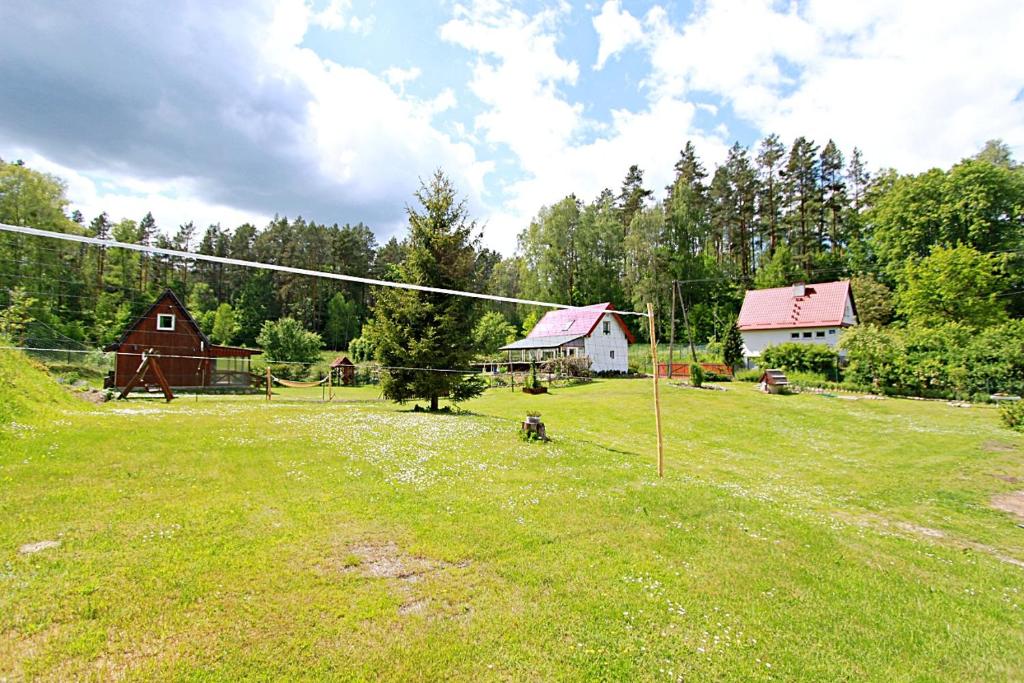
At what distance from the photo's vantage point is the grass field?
4055 millimetres

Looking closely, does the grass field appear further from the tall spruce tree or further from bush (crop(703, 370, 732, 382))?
bush (crop(703, 370, 732, 382))

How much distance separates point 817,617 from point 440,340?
51.3ft

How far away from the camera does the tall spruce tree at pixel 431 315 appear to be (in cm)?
1875

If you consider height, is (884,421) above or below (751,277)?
below

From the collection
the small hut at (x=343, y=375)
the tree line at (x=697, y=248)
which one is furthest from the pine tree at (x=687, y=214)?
the small hut at (x=343, y=375)

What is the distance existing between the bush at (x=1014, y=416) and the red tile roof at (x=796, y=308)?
24.6m

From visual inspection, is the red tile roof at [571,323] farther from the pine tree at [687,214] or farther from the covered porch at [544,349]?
the pine tree at [687,214]

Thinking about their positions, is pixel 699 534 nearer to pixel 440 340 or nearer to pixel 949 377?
pixel 440 340

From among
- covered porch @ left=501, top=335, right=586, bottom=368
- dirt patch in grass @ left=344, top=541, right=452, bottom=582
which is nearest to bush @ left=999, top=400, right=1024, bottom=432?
A: dirt patch in grass @ left=344, top=541, right=452, bottom=582

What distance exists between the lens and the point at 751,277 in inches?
2437

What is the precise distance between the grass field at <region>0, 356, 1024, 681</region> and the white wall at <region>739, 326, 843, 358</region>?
32.6 metres

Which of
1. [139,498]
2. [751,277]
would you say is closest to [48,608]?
[139,498]

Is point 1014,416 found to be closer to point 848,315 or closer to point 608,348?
point 848,315

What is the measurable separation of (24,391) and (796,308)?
170ft
